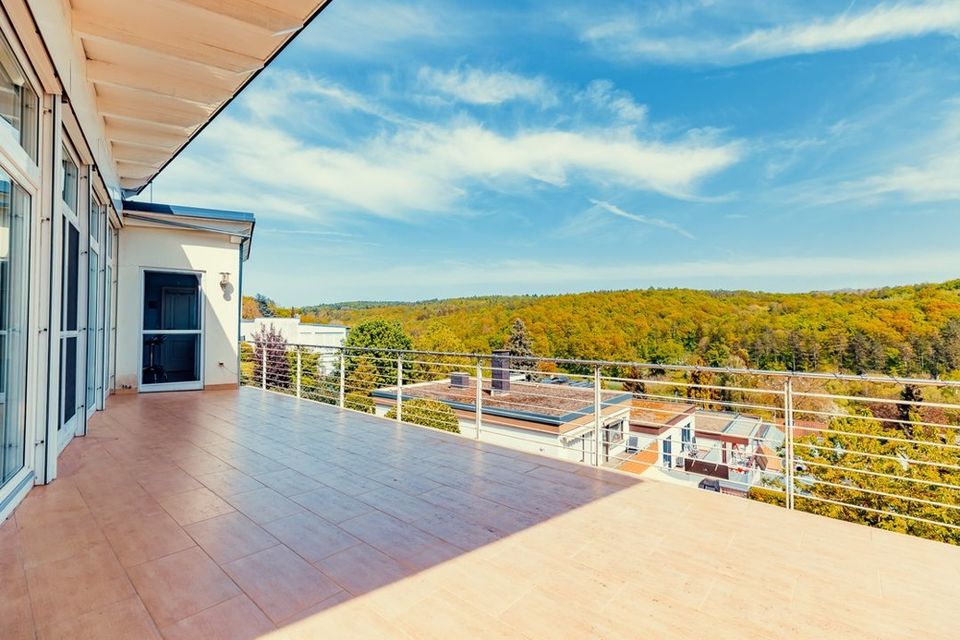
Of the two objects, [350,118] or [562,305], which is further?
[562,305]

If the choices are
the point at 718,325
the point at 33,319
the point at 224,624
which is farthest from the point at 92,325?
the point at 718,325

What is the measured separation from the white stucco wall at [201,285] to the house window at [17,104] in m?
4.43

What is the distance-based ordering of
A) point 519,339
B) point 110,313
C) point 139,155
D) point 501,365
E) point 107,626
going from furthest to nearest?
point 519,339 < point 501,365 < point 110,313 < point 139,155 < point 107,626

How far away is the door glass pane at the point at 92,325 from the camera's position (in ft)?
14.0

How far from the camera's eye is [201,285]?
6883mm

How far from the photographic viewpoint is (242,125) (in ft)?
31.5

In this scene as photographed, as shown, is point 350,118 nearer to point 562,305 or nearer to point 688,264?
point 562,305

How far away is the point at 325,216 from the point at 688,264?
98.9ft

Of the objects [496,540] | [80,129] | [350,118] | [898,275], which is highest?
[350,118]

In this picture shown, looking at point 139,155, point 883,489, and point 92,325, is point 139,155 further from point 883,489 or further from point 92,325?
point 883,489

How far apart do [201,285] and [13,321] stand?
4911 mm

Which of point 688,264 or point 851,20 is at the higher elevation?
point 851,20

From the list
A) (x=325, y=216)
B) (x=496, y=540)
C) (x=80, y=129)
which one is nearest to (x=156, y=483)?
(x=496, y=540)

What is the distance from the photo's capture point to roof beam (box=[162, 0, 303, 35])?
2.41m
